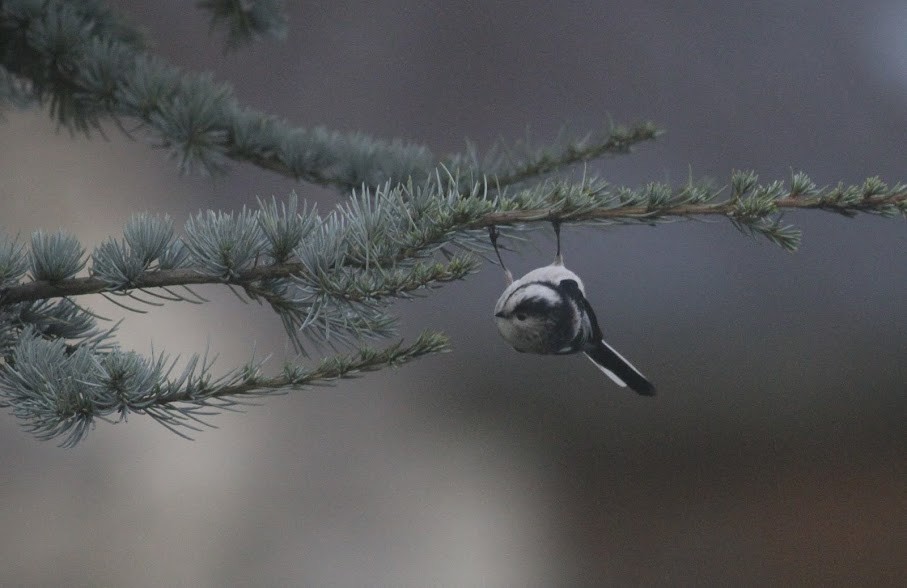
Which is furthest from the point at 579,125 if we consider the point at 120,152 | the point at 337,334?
the point at 337,334

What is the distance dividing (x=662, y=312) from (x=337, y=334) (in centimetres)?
65

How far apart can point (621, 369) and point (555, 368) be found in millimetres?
583

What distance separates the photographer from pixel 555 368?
3.15ft

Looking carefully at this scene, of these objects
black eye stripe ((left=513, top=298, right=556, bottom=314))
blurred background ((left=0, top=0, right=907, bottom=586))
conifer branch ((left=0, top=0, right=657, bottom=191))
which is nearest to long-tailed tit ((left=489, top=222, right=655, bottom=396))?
black eye stripe ((left=513, top=298, right=556, bottom=314))

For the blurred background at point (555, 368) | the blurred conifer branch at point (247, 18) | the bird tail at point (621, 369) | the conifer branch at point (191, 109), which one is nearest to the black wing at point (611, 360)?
the bird tail at point (621, 369)

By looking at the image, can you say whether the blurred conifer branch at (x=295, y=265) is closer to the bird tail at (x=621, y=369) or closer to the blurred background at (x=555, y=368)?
the bird tail at (x=621, y=369)

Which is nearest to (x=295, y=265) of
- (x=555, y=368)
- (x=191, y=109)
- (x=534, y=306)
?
(x=534, y=306)

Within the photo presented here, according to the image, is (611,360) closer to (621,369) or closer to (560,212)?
(621,369)

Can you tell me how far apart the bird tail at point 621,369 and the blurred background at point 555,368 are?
51 centimetres

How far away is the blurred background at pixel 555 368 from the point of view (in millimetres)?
915

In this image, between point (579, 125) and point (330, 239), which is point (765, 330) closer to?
point (579, 125)

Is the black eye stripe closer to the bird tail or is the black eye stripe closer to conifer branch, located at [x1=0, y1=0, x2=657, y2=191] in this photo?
the bird tail

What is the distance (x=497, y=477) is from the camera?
966 mm

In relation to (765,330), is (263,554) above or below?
below
